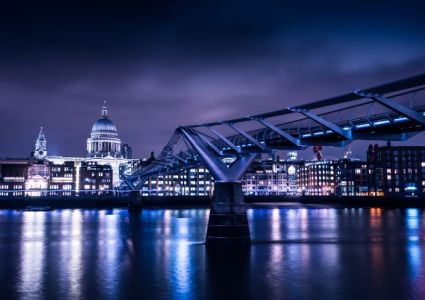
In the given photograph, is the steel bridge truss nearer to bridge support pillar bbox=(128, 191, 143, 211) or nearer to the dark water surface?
the dark water surface

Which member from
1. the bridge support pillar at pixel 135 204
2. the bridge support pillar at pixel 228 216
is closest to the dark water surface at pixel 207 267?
A: the bridge support pillar at pixel 228 216

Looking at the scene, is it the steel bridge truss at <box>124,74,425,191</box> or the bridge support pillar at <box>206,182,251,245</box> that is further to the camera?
the bridge support pillar at <box>206,182,251,245</box>

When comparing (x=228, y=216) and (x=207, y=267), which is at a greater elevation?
(x=228, y=216)

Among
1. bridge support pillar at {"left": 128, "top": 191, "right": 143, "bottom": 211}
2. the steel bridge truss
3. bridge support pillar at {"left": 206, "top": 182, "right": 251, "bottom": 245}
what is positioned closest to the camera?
the steel bridge truss

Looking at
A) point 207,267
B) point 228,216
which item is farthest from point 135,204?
point 207,267

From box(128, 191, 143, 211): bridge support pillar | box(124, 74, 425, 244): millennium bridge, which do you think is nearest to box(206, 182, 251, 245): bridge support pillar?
box(124, 74, 425, 244): millennium bridge

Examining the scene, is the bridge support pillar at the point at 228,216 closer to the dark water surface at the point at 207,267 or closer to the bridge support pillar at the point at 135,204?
the dark water surface at the point at 207,267

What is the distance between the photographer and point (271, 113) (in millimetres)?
46844

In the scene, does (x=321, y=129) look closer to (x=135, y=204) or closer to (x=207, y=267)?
→ (x=207, y=267)

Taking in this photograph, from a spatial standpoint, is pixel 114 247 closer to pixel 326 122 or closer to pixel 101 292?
pixel 101 292

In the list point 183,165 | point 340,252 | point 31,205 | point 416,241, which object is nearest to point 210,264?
point 340,252

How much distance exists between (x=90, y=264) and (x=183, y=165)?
43268 mm

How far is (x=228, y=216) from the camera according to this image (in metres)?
52.0

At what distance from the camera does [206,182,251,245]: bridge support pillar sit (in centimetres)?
5188
